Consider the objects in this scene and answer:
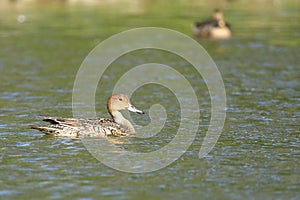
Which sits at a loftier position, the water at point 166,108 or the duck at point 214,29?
the duck at point 214,29

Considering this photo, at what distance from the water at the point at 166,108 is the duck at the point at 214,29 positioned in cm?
47

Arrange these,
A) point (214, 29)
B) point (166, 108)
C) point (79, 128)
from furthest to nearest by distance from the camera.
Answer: point (214, 29) < point (166, 108) < point (79, 128)

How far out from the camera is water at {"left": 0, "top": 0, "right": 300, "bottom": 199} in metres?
10.6

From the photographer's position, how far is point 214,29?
95.5ft

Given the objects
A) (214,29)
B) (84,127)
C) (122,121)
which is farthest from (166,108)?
(214,29)

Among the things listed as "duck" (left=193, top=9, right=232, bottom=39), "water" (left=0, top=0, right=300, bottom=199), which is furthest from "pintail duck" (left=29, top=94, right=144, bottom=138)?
"duck" (left=193, top=9, right=232, bottom=39)

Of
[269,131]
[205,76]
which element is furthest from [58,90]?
[269,131]

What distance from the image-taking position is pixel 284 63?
22281mm

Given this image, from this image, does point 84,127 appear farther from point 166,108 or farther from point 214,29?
point 214,29

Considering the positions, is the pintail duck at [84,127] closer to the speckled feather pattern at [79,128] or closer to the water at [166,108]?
the speckled feather pattern at [79,128]

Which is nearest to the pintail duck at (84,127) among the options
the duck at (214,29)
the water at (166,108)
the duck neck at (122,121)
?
the duck neck at (122,121)

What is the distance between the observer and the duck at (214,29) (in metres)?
28.8

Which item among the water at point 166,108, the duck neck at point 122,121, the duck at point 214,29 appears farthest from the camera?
the duck at point 214,29

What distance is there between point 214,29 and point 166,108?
1305 centimetres
